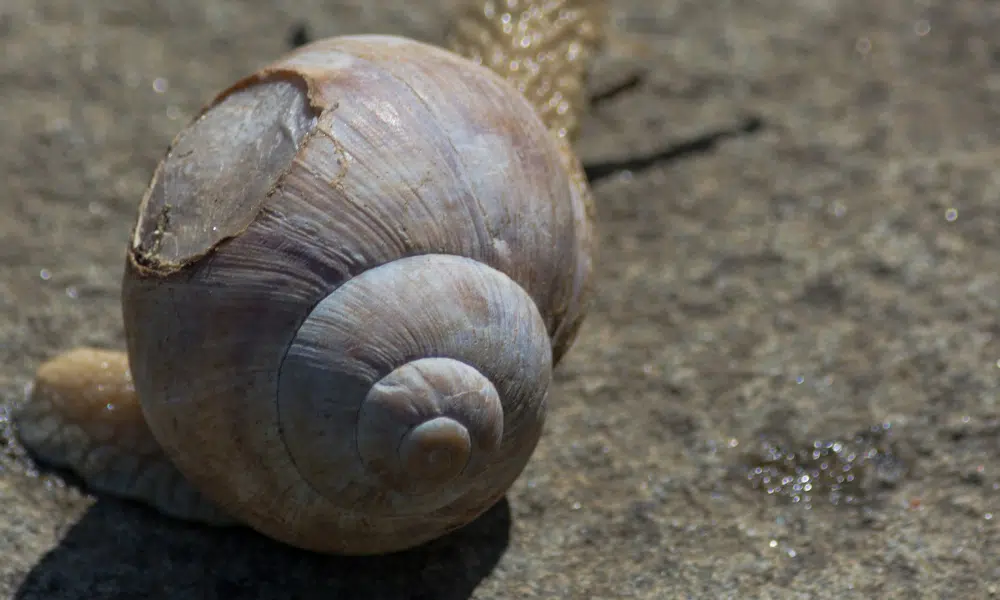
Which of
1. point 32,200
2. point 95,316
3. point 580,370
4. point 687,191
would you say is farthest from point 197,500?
point 687,191

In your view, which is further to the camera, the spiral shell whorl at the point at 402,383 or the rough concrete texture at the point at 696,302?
the rough concrete texture at the point at 696,302

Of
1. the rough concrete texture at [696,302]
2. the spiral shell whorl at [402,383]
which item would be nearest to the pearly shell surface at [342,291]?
the spiral shell whorl at [402,383]

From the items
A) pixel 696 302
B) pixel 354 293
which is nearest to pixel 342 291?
pixel 354 293

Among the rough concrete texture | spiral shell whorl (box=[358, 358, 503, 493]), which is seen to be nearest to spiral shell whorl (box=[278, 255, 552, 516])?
spiral shell whorl (box=[358, 358, 503, 493])

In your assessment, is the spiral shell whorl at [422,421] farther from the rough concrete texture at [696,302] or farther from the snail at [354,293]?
the rough concrete texture at [696,302]

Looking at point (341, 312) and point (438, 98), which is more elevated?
point (438, 98)

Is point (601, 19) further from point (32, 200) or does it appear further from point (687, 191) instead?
point (32, 200)

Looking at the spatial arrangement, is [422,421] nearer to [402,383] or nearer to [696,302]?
[402,383]
